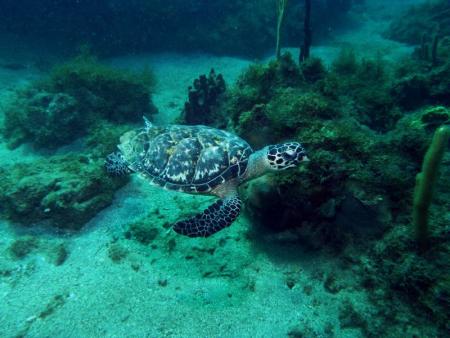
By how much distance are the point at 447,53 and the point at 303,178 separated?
463 inches

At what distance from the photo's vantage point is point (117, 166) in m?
6.40

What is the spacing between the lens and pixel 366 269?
4.52 meters

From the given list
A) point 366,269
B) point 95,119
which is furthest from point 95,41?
point 366,269

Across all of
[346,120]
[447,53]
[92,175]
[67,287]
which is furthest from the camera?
[447,53]

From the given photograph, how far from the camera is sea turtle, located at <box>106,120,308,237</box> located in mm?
4801

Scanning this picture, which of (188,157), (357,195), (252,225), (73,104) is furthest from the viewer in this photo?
(73,104)

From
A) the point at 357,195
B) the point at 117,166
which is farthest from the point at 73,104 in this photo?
the point at 357,195

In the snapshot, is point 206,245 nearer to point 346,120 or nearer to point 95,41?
point 346,120

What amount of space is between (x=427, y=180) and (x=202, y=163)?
12.2 feet

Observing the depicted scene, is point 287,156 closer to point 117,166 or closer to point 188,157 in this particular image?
point 188,157

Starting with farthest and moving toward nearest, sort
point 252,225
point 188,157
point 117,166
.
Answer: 1. point 117,166
2. point 252,225
3. point 188,157

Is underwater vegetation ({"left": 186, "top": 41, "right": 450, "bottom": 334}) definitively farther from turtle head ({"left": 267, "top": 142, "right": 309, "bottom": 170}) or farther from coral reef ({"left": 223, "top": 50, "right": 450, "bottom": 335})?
turtle head ({"left": 267, "top": 142, "right": 309, "bottom": 170})

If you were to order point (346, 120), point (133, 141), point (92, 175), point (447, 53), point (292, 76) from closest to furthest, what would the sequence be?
1. point (346, 120)
2. point (92, 175)
3. point (133, 141)
4. point (292, 76)
5. point (447, 53)

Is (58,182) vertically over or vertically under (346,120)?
under
